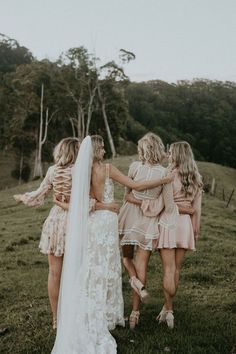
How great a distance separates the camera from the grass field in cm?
660

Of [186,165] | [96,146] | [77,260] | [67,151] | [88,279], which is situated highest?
[96,146]

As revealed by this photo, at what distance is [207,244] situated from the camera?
1531 cm

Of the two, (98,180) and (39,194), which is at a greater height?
(98,180)

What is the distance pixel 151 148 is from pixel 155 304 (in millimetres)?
2960

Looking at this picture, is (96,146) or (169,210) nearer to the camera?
(96,146)

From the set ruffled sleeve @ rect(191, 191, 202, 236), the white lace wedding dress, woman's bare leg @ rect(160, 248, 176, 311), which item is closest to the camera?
the white lace wedding dress

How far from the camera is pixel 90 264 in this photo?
6.94 meters

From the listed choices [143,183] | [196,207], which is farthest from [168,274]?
[143,183]

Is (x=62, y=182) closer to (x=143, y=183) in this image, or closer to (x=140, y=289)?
(x=143, y=183)

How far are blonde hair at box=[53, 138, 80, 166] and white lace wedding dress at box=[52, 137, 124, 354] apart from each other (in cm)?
37

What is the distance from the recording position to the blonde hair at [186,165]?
743 centimetres

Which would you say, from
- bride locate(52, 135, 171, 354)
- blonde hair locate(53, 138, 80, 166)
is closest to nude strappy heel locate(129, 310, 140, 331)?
bride locate(52, 135, 171, 354)

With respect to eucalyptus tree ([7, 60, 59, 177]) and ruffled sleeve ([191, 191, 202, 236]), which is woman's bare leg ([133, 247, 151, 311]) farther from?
eucalyptus tree ([7, 60, 59, 177])

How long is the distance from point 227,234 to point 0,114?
1581 inches
